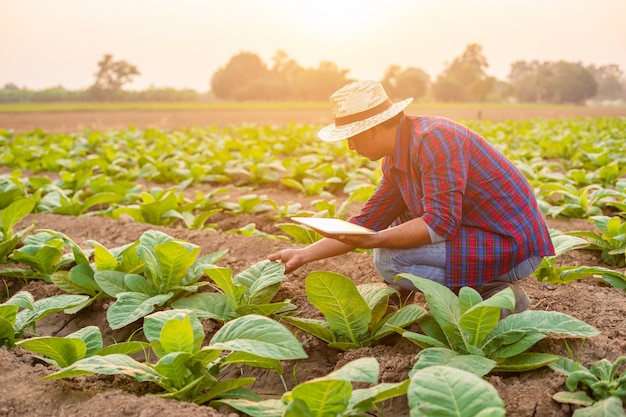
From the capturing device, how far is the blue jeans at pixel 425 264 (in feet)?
8.05

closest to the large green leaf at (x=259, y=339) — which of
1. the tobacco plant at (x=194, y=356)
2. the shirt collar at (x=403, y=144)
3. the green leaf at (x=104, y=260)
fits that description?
the tobacco plant at (x=194, y=356)

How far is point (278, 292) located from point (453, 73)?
95.1 m

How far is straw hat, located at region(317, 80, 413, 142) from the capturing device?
2.33 m

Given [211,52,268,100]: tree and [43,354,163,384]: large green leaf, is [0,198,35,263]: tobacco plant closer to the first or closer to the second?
[43,354,163,384]: large green leaf

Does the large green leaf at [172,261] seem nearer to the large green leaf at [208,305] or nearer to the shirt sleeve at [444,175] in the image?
the large green leaf at [208,305]

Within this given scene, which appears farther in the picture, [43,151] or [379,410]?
[43,151]

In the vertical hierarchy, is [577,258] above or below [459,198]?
below

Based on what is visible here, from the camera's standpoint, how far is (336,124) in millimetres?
2447

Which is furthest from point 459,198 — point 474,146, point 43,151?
point 43,151

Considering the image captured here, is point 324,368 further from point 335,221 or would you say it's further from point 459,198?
point 459,198

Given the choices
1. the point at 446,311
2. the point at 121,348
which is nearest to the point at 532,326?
the point at 446,311

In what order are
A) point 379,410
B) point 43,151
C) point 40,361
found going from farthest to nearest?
point 43,151 → point 40,361 → point 379,410

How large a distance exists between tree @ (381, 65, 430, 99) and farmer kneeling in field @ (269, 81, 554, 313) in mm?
63942

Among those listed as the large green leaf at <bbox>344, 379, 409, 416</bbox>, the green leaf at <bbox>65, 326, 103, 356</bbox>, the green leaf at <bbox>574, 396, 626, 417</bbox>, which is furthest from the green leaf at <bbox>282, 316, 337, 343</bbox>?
the green leaf at <bbox>574, 396, 626, 417</bbox>
